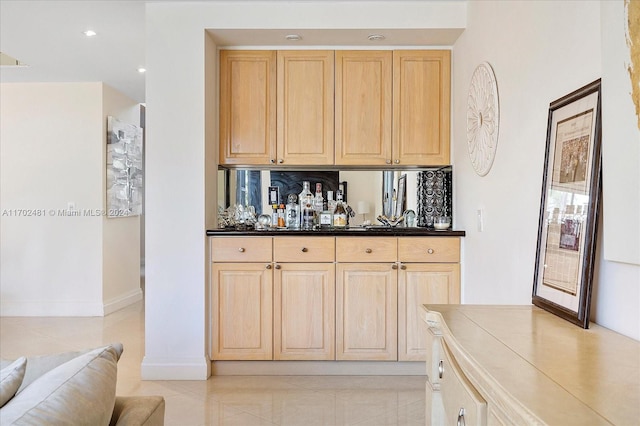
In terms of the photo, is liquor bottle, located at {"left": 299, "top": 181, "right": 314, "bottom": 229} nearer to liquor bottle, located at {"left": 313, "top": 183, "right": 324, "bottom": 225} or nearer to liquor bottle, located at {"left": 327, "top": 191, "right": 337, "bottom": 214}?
liquor bottle, located at {"left": 313, "top": 183, "right": 324, "bottom": 225}

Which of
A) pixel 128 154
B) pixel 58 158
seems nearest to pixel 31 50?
pixel 58 158

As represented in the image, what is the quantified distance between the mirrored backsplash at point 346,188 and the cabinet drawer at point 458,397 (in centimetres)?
259

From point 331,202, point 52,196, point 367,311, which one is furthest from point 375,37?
point 52,196

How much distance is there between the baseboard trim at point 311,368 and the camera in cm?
346

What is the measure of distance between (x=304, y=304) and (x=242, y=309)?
415 mm

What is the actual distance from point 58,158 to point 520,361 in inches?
214

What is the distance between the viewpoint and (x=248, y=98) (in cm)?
366

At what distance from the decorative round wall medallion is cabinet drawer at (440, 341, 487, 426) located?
5.30 feet

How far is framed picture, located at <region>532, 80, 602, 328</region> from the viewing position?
1.53 meters

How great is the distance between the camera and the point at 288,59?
367cm

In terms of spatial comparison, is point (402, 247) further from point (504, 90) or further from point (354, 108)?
point (504, 90)

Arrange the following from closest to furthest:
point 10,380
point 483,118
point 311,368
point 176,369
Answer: point 10,380, point 483,118, point 176,369, point 311,368

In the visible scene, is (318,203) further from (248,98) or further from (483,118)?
(483,118)

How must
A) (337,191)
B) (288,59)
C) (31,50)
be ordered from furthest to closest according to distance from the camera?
1. (31,50)
2. (337,191)
3. (288,59)
